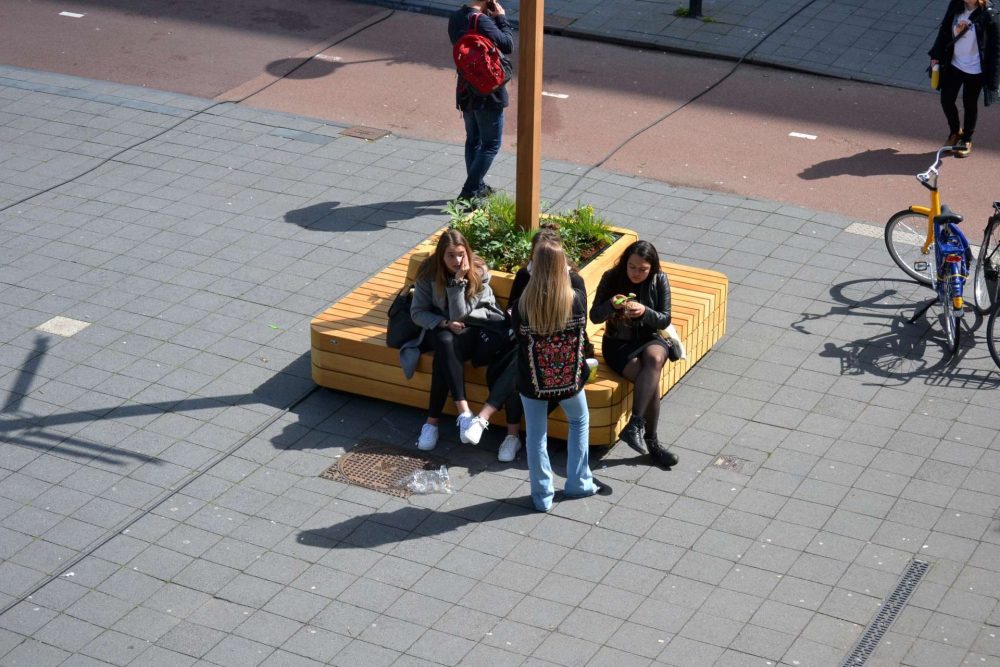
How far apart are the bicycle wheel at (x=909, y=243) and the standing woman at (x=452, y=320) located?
3612 mm

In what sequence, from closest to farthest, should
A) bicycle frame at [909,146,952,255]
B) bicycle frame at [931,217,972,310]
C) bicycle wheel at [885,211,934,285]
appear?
bicycle frame at [931,217,972,310] → bicycle frame at [909,146,952,255] → bicycle wheel at [885,211,934,285]

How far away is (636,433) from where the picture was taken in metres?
8.41

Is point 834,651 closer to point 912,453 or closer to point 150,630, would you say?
point 912,453

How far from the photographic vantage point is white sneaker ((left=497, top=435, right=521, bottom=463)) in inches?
335

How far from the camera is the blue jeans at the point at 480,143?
1162 centimetres

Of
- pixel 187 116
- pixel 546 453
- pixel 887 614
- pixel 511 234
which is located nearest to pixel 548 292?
pixel 546 453

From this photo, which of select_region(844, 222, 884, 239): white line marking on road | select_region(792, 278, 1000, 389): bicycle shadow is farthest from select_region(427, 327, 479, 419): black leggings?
select_region(844, 222, 884, 239): white line marking on road

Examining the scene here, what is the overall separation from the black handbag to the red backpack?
122 inches

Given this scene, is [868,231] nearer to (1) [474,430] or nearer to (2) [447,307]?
(2) [447,307]

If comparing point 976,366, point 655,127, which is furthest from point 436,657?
point 655,127

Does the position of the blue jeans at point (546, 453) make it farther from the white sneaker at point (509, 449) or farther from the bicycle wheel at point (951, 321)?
the bicycle wheel at point (951, 321)

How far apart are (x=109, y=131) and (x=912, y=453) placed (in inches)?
345

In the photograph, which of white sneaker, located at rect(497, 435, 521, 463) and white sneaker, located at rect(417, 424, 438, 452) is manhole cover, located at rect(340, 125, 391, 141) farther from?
white sneaker, located at rect(497, 435, 521, 463)

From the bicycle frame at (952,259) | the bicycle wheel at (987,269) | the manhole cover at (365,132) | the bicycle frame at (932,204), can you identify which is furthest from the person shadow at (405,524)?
the manhole cover at (365,132)
